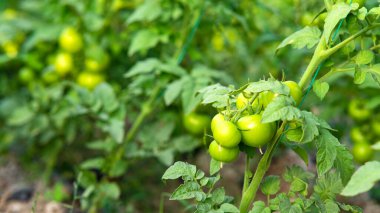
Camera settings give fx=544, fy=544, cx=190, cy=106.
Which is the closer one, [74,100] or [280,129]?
[280,129]

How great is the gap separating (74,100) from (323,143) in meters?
1.47

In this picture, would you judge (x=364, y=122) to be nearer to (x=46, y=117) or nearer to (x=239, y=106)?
(x=239, y=106)

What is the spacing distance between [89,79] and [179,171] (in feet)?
4.72

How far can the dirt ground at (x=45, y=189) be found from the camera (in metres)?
2.77

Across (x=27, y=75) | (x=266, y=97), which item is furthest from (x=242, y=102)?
(x=27, y=75)

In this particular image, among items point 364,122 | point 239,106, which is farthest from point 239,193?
point 239,106

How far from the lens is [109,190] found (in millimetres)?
2539

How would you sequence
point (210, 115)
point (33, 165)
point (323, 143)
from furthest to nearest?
1. point (33, 165)
2. point (210, 115)
3. point (323, 143)

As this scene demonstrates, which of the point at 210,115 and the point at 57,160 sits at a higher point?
the point at 210,115

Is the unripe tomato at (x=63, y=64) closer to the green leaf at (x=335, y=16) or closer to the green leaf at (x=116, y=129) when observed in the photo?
the green leaf at (x=116, y=129)

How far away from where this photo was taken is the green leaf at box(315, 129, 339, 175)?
1522 mm

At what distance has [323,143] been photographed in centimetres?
154

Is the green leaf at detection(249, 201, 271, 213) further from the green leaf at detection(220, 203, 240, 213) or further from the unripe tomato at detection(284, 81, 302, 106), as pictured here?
the unripe tomato at detection(284, 81, 302, 106)

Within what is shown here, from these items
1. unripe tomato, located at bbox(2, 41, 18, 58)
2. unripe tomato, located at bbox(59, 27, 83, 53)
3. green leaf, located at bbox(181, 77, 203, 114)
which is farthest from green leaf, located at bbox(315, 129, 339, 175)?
unripe tomato, located at bbox(2, 41, 18, 58)
